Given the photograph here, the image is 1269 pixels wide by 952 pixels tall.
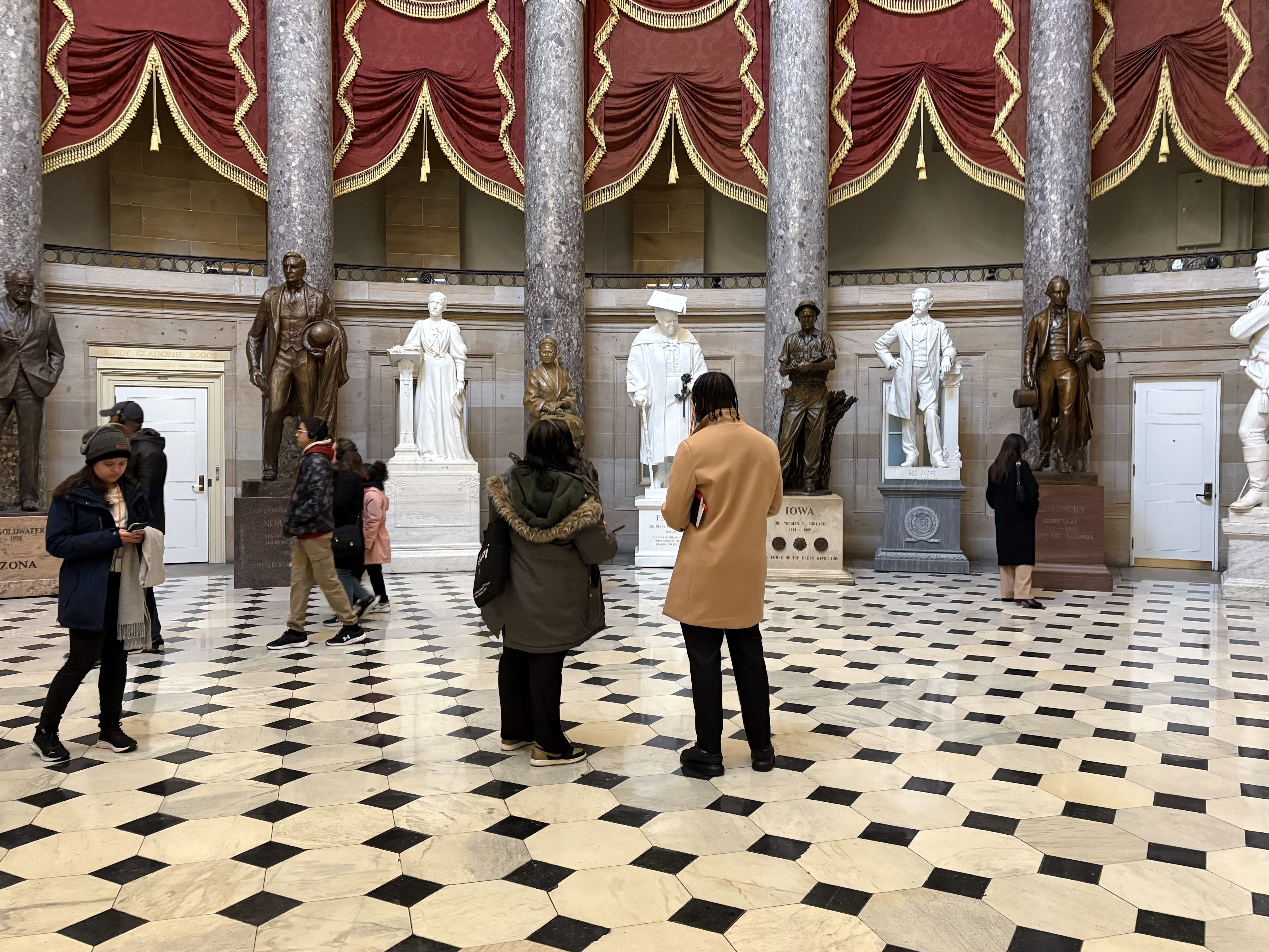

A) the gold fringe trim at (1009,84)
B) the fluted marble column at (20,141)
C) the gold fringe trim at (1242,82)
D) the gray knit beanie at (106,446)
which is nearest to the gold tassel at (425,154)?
the fluted marble column at (20,141)

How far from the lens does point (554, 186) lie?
39.0 ft

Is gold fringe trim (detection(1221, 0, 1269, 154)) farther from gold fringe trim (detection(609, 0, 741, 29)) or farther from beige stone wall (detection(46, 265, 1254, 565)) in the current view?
gold fringe trim (detection(609, 0, 741, 29))

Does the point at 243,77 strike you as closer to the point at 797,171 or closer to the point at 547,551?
the point at 797,171

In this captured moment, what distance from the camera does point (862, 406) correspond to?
13039mm

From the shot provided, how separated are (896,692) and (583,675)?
1.84 meters

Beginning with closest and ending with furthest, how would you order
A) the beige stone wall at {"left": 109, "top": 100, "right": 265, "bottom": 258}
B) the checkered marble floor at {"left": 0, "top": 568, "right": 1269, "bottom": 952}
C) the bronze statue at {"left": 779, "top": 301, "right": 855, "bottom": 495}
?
the checkered marble floor at {"left": 0, "top": 568, "right": 1269, "bottom": 952} → the bronze statue at {"left": 779, "top": 301, "right": 855, "bottom": 495} → the beige stone wall at {"left": 109, "top": 100, "right": 265, "bottom": 258}

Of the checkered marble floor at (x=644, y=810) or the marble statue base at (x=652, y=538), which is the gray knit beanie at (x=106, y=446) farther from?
the marble statue base at (x=652, y=538)

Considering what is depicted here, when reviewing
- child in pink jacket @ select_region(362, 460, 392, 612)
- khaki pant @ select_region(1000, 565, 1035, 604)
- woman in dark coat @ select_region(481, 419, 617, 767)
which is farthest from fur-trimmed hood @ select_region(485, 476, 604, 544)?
khaki pant @ select_region(1000, 565, 1035, 604)

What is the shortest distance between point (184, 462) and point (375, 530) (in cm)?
559

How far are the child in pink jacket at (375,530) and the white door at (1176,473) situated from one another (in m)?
9.39

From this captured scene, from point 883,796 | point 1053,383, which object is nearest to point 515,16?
point 1053,383

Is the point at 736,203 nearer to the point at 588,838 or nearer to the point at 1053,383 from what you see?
the point at 1053,383

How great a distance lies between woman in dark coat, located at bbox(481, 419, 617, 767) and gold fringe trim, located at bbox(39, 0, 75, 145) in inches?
385

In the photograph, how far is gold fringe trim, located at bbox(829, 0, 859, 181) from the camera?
12320 mm
